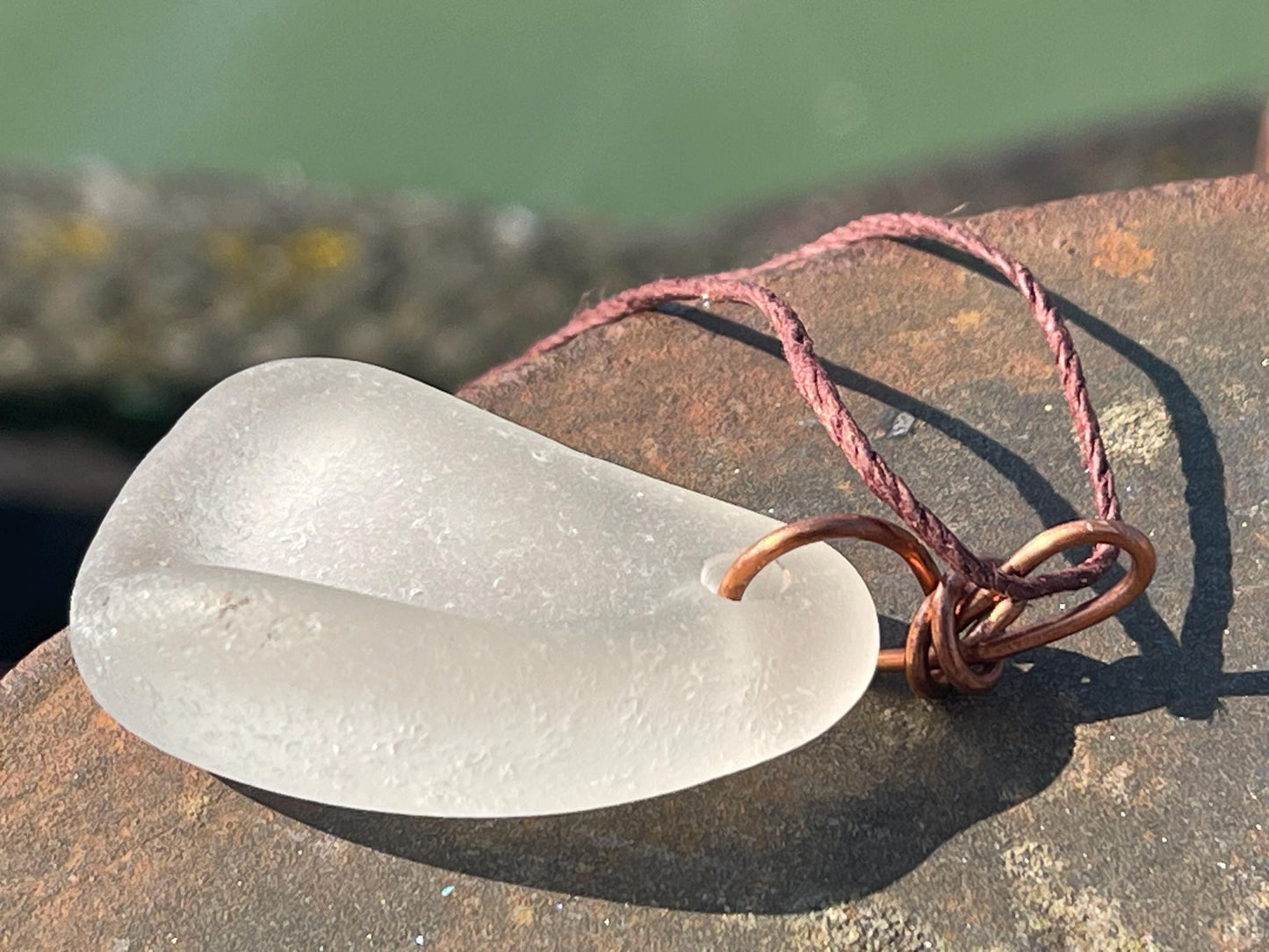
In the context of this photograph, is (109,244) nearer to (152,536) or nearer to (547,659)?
(152,536)

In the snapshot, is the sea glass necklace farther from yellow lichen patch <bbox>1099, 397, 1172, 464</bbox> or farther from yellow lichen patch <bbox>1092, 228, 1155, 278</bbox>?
yellow lichen patch <bbox>1092, 228, 1155, 278</bbox>

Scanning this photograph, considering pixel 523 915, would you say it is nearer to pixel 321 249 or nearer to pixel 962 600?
pixel 962 600

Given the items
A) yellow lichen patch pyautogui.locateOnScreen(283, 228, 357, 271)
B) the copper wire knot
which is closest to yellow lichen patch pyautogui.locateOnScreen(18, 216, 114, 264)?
yellow lichen patch pyautogui.locateOnScreen(283, 228, 357, 271)

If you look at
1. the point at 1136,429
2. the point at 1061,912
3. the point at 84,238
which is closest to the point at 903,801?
the point at 1061,912

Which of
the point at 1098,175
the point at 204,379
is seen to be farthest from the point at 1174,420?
the point at 204,379

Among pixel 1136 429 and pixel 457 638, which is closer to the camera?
pixel 457 638

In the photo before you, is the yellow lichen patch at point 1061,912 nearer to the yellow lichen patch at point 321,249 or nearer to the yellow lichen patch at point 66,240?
the yellow lichen patch at point 321,249
